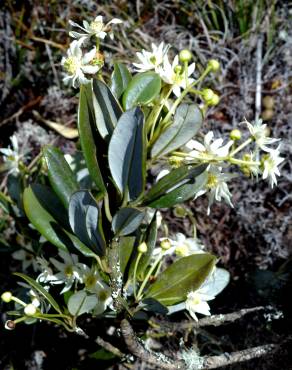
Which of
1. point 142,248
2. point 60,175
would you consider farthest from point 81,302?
point 60,175

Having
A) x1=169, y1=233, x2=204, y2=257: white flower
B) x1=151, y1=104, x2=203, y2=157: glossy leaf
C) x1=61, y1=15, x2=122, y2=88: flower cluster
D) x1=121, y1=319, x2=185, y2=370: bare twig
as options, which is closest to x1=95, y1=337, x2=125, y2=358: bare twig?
x1=121, y1=319, x2=185, y2=370: bare twig

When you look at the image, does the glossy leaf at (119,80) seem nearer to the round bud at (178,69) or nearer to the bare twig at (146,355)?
the round bud at (178,69)

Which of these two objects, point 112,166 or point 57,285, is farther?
Answer: point 57,285

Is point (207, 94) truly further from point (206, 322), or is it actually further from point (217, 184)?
point (206, 322)

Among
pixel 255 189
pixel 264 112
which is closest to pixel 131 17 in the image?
pixel 264 112

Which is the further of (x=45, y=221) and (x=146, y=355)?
(x=146, y=355)

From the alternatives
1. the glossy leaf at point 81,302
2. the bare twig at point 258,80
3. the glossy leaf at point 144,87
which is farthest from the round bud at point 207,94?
the bare twig at point 258,80

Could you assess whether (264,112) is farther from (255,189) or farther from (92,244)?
(92,244)
